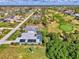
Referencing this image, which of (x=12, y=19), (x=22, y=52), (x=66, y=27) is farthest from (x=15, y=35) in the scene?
(x=66, y=27)

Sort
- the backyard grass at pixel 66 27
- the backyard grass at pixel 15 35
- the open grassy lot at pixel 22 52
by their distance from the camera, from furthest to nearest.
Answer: the backyard grass at pixel 66 27 → the backyard grass at pixel 15 35 → the open grassy lot at pixel 22 52

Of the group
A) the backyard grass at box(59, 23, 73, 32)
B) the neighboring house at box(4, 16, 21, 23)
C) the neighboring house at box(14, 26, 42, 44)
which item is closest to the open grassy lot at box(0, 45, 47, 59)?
the neighboring house at box(14, 26, 42, 44)

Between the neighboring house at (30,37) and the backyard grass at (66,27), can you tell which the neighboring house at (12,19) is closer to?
the neighboring house at (30,37)

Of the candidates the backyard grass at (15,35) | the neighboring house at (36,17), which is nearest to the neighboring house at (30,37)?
the backyard grass at (15,35)

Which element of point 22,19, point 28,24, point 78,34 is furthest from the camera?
point 22,19

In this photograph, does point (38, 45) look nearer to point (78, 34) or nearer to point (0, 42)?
point (0, 42)

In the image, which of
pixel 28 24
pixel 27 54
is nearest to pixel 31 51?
pixel 27 54

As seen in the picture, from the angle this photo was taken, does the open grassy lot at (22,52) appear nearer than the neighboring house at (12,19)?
Yes
